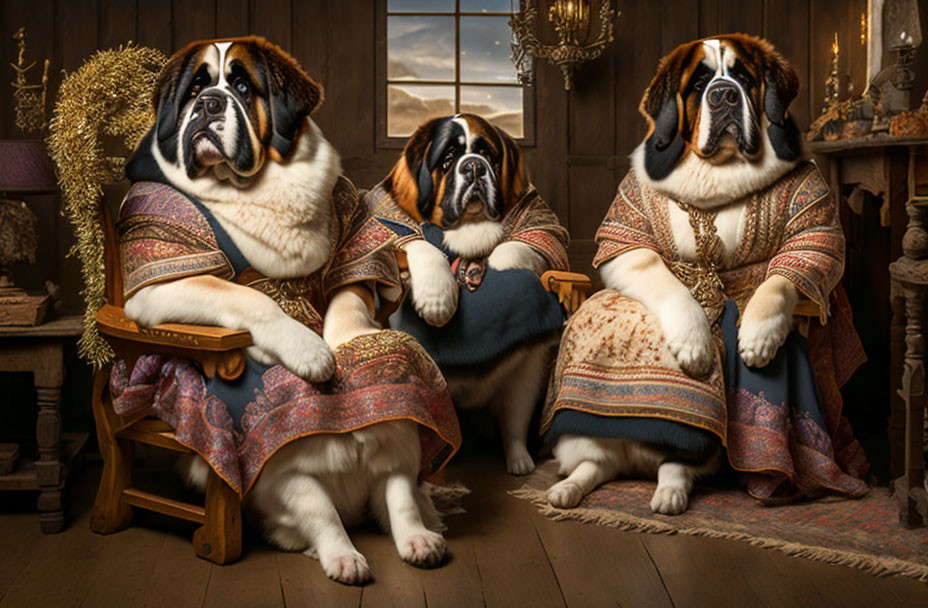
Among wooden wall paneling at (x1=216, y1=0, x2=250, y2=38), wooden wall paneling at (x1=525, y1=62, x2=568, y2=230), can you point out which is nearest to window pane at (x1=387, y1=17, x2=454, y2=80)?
wooden wall paneling at (x1=525, y1=62, x2=568, y2=230)

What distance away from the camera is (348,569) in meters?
2.37

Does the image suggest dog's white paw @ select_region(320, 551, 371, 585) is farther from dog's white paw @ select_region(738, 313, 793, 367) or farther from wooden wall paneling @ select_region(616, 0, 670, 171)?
wooden wall paneling @ select_region(616, 0, 670, 171)

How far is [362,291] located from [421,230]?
60 centimetres

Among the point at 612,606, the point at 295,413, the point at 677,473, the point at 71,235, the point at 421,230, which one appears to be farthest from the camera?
the point at 71,235

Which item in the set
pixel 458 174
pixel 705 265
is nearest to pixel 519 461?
pixel 705 265

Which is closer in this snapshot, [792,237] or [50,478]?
[50,478]

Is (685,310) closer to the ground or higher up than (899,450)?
higher up

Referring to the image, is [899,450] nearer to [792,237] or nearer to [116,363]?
[792,237]

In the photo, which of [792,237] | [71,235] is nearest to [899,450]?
[792,237]

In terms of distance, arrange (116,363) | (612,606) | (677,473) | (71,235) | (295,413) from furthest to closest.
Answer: (71,235) → (677,473) → (116,363) → (295,413) → (612,606)

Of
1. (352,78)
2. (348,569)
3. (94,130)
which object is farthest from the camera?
(352,78)

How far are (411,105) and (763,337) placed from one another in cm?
220

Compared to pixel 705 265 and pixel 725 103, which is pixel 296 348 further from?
pixel 725 103

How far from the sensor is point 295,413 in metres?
2.44
